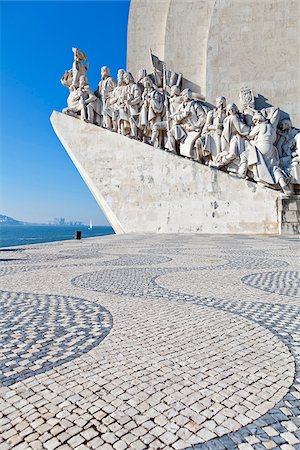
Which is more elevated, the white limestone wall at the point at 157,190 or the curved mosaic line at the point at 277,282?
the white limestone wall at the point at 157,190

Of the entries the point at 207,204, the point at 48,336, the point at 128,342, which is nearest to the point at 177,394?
the point at 128,342

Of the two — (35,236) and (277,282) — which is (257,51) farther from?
(35,236)

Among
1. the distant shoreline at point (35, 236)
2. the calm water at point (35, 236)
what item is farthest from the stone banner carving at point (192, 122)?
the calm water at point (35, 236)

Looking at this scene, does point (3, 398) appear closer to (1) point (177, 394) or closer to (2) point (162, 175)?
(1) point (177, 394)

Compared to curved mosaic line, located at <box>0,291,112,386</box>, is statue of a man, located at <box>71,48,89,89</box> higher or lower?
higher

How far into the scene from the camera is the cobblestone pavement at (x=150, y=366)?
89cm

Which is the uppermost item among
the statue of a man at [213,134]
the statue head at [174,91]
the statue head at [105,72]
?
the statue head at [105,72]

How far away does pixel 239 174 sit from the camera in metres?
8.59

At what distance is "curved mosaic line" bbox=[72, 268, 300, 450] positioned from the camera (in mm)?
875

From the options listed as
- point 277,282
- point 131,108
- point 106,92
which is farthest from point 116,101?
point 277,282

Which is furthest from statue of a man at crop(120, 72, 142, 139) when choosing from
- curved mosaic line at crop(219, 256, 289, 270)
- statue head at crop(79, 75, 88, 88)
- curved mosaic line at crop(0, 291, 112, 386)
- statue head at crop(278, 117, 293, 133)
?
curved mosaic line at crop(0, 291, 112, 386)

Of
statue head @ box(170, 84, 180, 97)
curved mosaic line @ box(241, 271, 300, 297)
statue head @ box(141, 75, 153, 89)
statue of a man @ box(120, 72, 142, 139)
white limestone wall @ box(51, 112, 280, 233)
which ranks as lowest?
curved mosaic line @ box(241, 271, 300, 297)

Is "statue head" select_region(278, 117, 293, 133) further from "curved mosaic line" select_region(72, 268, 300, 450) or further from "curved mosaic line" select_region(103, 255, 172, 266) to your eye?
"curved mosaic line" select_region(72, 268, 300, 450)

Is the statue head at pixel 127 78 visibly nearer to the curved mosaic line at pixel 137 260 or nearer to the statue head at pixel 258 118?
the statue head at pixel 258 118
